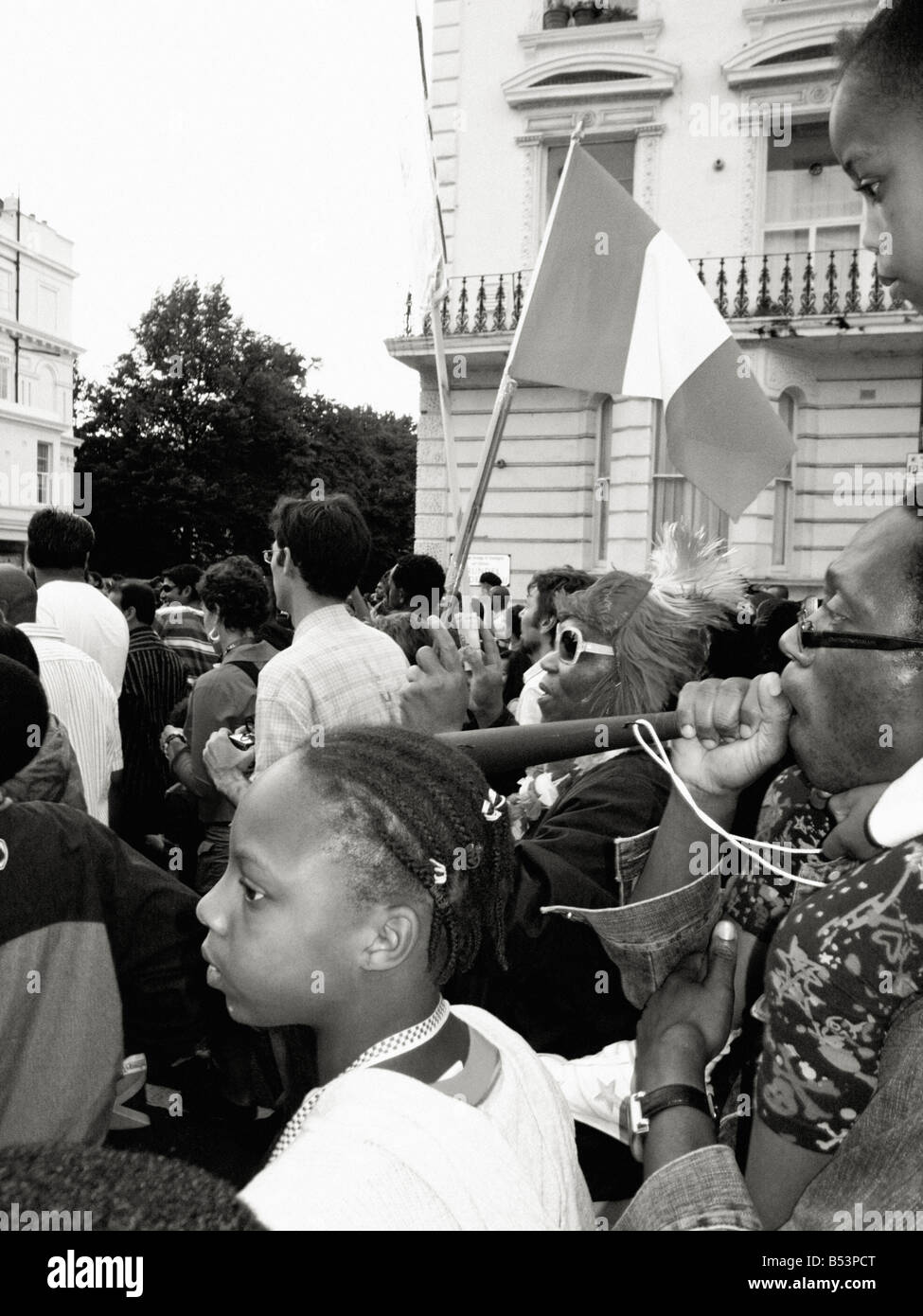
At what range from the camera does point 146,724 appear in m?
5.91

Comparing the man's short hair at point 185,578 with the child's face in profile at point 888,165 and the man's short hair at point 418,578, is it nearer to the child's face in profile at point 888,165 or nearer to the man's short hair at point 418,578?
the man's short hair at point 418,578

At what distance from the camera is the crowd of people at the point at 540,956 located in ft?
3.86

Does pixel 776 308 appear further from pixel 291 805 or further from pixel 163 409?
pixel 163 409

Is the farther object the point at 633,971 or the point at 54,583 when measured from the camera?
the point at 54,583

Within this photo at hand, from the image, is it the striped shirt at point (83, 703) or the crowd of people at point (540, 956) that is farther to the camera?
the striped shirt at point (83, 703)

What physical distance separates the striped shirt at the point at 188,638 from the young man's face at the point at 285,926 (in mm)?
4850

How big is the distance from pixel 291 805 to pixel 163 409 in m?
41.3

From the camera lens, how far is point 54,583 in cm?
512

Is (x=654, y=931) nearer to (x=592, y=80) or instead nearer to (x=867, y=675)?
(x=867, y=675)

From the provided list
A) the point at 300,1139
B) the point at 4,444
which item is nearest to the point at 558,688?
the point at 300,1139

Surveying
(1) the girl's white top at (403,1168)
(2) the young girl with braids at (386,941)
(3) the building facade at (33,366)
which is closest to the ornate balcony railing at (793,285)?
(2) the young girl with braids at (386,941)

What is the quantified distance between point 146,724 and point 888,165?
16.3 feet

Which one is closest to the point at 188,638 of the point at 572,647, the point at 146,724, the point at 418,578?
the point at 146,724

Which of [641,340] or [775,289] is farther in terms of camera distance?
[775,289]
